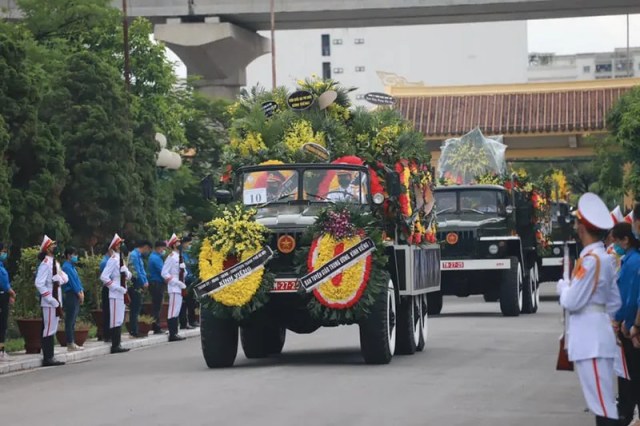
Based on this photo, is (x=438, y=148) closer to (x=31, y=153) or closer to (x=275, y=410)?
(x=31, y=153)

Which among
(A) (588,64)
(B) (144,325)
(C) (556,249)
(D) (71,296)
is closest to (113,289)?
(D) (71,296)

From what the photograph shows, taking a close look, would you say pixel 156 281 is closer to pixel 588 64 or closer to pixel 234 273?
pixel 234 273

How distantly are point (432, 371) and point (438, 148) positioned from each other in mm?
44511

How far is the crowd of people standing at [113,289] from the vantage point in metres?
22.5

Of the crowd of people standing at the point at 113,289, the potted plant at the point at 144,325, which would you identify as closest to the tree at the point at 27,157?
the crowd of people standing at the point at 113,289

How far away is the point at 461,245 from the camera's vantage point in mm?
32031

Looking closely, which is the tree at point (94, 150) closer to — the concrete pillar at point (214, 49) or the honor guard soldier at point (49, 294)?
the concrete pillar at point (214, 49)

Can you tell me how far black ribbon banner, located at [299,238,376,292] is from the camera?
1895 cm

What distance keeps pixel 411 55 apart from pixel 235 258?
371ft

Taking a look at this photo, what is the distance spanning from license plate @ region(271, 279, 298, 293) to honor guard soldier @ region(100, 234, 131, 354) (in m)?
6.35

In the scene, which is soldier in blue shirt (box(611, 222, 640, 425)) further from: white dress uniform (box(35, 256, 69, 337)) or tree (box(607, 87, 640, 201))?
tree (box(607, 87, 640, 201))

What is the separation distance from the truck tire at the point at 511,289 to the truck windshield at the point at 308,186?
1154cm

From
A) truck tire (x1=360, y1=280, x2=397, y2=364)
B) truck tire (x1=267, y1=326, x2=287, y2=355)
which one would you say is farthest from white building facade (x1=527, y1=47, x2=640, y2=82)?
truck tire (x1=360, y1=280, x2=397, y2=364)

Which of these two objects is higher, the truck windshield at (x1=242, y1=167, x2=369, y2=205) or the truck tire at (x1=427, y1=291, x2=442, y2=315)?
the truck windshield at (x1=242, y1=167, x2=369, y2=205)
